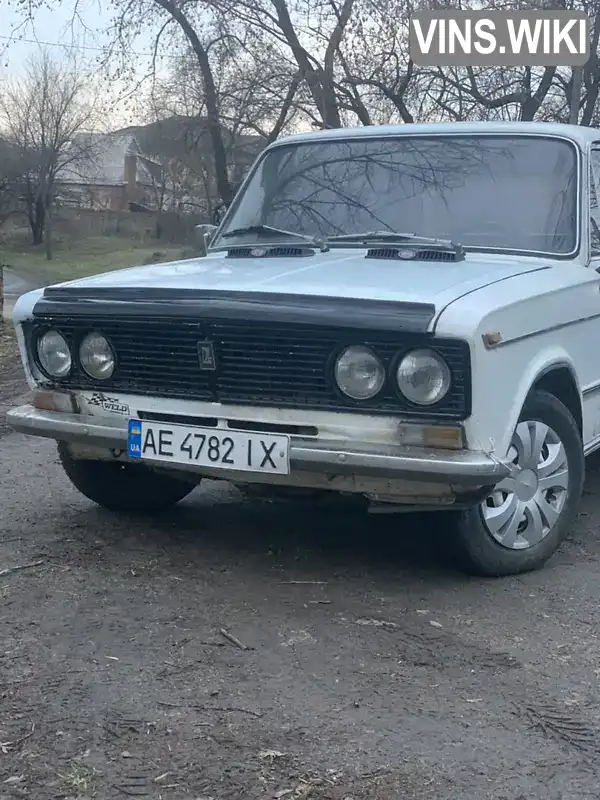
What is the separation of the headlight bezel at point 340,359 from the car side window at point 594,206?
1649 mm

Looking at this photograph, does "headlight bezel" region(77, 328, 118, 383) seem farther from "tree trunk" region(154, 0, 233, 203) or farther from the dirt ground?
"tree trunk" region(154, 0, 233, 203)

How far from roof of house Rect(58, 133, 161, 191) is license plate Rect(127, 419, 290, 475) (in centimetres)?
3613

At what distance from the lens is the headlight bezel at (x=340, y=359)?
12.2ft

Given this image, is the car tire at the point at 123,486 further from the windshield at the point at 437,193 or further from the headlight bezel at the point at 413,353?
the headlight bezel at the point at 413,353

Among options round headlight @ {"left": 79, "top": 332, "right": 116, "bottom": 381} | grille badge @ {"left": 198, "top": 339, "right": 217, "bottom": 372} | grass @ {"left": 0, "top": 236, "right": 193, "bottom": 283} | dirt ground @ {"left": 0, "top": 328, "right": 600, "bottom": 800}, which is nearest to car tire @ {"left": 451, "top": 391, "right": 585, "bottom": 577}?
dirt ground @ {"left": 0, "top": 328, "right": 600, "bottom": 800}

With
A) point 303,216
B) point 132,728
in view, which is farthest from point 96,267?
point 132,728

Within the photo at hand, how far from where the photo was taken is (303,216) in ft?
17.2

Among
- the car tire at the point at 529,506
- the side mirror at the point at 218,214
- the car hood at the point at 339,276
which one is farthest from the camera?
the side mirror at the point at 218,214

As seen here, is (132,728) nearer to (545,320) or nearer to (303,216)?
(545,320)

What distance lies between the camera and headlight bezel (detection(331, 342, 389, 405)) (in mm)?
3721

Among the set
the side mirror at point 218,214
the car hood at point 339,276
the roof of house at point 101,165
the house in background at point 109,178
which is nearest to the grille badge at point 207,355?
the car hood at point 339,276

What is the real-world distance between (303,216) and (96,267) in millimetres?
33948

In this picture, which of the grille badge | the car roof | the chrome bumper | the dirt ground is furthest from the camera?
the car roof

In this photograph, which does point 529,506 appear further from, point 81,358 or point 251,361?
point 81,358
